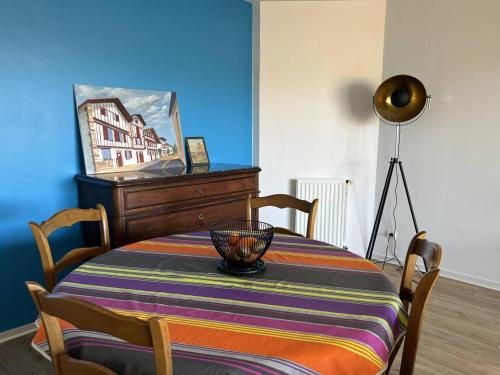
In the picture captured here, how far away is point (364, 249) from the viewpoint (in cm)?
377

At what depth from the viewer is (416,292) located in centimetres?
109

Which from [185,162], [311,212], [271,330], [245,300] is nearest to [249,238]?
[245,300]

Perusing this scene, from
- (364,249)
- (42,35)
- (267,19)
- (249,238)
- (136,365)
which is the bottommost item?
(364,249)

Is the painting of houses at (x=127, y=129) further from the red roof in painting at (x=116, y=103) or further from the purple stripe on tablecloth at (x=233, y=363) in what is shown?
the purple stripe on tablecloth at (x=233, y=363)

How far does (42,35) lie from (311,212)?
6.01ft

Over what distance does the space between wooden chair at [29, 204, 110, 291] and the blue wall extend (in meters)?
0.75

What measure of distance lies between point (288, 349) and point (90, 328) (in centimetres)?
45

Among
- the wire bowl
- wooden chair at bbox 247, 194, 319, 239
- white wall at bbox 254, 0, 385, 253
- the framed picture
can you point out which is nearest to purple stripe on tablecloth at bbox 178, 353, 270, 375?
the wire bowl

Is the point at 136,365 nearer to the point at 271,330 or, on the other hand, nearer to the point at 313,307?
the point at 271,330

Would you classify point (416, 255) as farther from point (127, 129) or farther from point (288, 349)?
point (127, 129)

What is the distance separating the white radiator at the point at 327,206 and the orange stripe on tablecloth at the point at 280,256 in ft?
5.95

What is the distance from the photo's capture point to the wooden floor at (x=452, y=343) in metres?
2.01

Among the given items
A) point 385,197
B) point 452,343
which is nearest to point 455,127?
point 385,197

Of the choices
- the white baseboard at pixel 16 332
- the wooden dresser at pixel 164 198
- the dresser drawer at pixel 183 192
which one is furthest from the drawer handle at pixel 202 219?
the white baseboard at pixel 16 332
